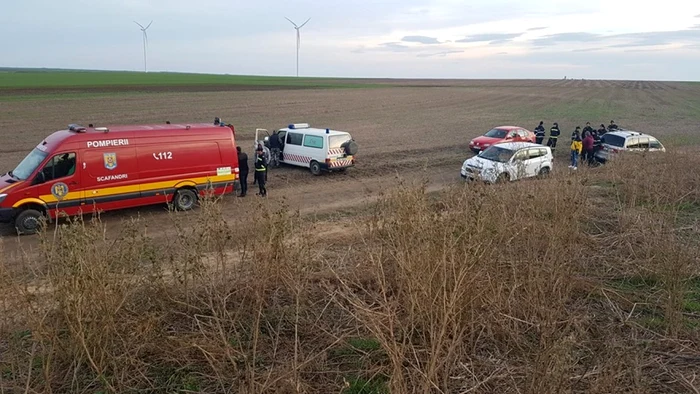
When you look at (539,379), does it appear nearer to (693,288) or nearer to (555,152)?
(693,288)

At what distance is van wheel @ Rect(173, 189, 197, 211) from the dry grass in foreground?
19.5ft

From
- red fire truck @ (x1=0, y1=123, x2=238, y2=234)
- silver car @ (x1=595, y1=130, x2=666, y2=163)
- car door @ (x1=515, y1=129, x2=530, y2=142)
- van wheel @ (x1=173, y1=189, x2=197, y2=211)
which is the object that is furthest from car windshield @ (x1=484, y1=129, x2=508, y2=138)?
van wheel @ (x1=173, y1=189, x2=197, y2=211)

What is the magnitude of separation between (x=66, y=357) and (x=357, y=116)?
35.8 meters

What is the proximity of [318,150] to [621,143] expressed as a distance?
12531mm

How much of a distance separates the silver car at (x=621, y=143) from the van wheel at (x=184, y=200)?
15728 mm

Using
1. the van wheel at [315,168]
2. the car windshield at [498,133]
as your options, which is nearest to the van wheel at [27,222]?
the van wheel at [315,168]

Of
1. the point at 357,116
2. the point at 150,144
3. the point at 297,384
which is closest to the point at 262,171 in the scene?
the point at 150,144

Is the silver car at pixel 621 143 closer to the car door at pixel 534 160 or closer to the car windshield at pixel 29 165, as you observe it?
the car door at pixel 534 160

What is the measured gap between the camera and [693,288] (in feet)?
24.5

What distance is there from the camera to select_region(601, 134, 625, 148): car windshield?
66.9 ft

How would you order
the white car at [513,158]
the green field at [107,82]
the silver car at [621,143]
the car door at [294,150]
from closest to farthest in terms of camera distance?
the white car at [513,158], the car door at [294,150], the silver car at [621,143], the green field at [107,82]

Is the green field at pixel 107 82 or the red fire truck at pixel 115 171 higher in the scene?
the green field at pixel 107 82

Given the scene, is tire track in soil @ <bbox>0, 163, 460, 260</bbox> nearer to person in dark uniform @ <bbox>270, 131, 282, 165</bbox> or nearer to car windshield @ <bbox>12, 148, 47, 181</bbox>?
person in dark uniform @ <bbox>270, 131, 282, 165</bbox>

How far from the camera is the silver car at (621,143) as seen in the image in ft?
65.5
